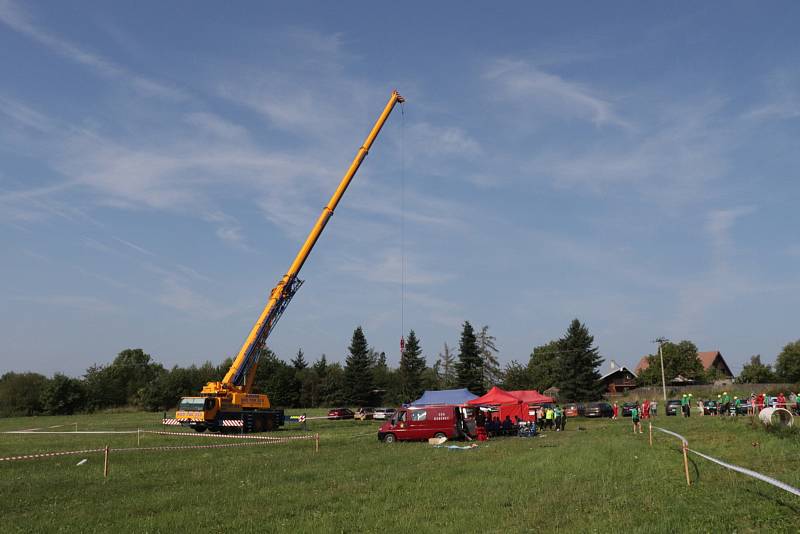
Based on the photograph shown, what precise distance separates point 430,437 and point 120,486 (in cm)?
1646

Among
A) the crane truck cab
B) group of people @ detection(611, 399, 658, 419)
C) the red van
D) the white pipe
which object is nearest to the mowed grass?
the white pipe

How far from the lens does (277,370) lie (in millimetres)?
100188

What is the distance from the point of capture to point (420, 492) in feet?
45.7

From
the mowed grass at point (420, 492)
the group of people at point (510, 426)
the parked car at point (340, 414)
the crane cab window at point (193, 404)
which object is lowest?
the parked car at point (340, 414)

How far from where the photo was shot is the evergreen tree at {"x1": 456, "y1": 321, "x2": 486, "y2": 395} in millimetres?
87312

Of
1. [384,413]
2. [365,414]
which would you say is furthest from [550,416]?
[365,414]

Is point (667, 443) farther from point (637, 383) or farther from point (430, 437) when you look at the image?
point (637, 383)

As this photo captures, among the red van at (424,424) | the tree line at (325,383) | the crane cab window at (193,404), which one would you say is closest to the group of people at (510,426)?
the red van at (424,424)

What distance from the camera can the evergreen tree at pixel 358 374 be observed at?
9631 centimetres

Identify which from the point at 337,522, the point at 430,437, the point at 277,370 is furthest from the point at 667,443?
the point at 277,370

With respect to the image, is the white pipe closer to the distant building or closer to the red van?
the red van

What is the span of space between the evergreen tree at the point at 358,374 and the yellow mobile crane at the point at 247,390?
53.0 meters

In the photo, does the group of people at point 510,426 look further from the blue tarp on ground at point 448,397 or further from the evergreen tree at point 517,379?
the evergreen tree at point 517,379

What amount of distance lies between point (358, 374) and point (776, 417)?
74.8 meters
